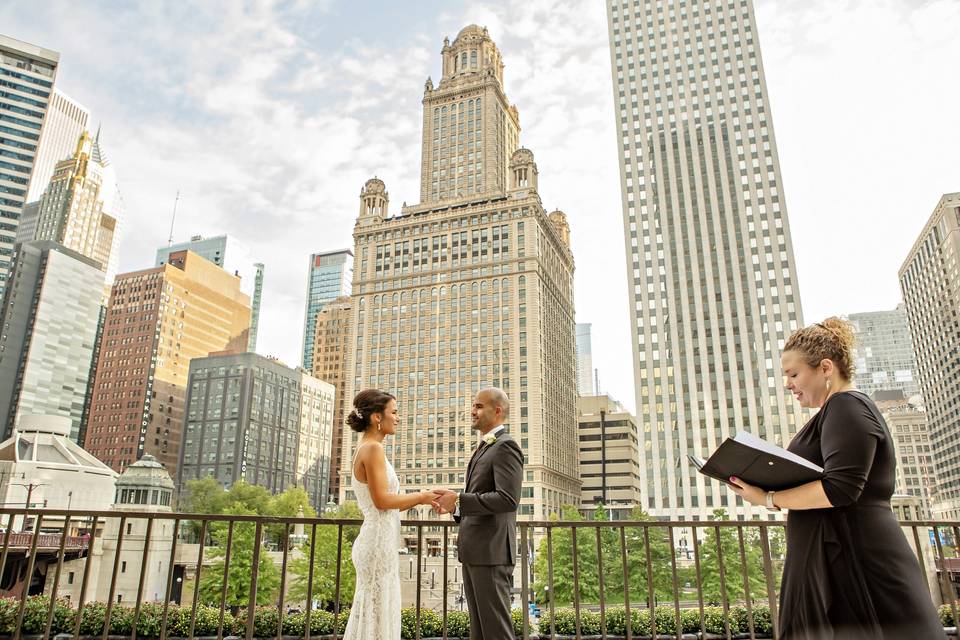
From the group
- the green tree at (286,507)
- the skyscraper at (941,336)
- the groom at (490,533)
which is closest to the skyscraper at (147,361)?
the green tree at (286,507)

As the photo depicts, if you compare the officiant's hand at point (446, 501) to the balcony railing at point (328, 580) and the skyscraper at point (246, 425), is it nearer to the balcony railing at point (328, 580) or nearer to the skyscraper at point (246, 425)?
the balcony railing at point (328, 580)

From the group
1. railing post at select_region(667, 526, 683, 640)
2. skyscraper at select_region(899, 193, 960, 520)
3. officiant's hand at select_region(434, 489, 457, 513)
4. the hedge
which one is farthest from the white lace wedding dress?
skyscraper at select_region(899, 193, 960, 520)

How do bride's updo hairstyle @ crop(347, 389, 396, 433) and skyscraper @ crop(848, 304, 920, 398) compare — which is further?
skyscraper @ crop(848, 304, 920, 398)

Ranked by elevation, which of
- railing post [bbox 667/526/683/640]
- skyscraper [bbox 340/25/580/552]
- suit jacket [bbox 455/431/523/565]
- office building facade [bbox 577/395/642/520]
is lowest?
railing post [bbox 667/526/683/640]

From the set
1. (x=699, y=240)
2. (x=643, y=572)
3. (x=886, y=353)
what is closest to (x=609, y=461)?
(x=699, y=240)

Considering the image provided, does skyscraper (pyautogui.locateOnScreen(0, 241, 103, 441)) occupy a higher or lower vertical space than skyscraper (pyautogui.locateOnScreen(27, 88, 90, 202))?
lower

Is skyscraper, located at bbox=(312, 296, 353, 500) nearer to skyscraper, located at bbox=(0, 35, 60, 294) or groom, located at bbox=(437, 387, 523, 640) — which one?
skyscraper, located at bbox=(0, 35, 60, 294)

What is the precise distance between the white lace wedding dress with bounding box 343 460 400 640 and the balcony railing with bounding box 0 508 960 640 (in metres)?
0.47

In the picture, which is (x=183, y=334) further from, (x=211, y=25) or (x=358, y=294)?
(x=211, y=25)

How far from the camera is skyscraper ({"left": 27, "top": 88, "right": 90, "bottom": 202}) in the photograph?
521 feet

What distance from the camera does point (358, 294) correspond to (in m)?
93.3

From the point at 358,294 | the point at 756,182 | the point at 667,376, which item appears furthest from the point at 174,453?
the point at 756,182

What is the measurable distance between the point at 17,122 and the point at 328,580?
10156 cm

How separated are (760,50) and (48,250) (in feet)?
436
